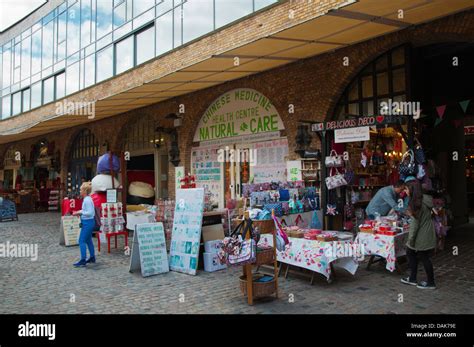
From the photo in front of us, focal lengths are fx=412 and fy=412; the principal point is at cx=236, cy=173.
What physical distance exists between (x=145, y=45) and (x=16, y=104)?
14.4m

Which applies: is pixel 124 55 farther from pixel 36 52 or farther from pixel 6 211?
pixel 36 52

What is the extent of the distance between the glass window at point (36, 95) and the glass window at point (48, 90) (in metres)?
0.69

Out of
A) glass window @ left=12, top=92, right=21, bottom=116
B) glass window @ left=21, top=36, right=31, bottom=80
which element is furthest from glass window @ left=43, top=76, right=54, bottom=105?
glass window @ left=12, top=92, right=21, bottom=116

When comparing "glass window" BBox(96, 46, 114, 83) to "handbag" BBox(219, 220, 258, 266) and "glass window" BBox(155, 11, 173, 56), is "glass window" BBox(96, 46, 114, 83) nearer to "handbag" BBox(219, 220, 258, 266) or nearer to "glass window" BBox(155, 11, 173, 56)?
"glass window" BBox(155, 11, 173, 56)

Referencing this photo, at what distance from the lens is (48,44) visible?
885 inches

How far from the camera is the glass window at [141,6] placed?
1539 centimetres

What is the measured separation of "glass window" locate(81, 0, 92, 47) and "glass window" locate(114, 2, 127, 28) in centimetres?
250

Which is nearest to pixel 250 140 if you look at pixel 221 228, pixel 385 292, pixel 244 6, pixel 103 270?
pixel 244 6

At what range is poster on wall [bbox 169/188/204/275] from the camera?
279 inches

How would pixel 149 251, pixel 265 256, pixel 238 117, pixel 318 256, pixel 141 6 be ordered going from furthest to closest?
pixel 141 6 < pixel 238 117 < pixel 149 251 < pixel 318 256 < pixel 265 256

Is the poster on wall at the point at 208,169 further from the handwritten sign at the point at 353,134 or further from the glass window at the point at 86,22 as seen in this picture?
the glass window at the point at 86,22

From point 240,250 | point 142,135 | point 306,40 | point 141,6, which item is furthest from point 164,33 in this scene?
point 240,250

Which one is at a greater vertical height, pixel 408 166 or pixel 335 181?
pixel 408 166

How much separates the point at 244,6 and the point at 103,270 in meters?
8.11
